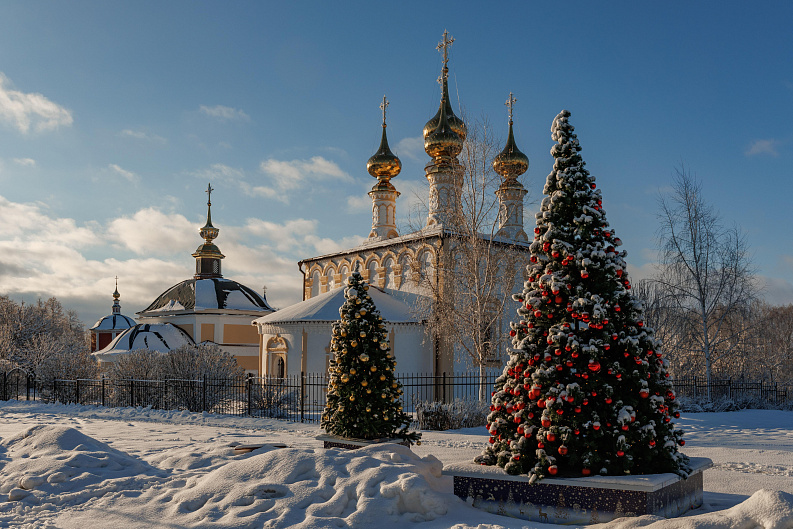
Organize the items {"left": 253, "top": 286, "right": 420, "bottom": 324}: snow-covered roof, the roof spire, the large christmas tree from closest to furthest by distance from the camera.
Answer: the large christmas tree < {"left": 253, "top": 286, "right": 420, "bottom": 324}: snow-covered roof < the roof spire

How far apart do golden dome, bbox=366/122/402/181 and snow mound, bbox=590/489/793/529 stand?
25.7 meters

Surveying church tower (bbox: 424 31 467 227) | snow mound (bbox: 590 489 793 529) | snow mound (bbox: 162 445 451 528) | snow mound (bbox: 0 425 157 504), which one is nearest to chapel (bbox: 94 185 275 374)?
church tower (bbox: 424 31 467 227)

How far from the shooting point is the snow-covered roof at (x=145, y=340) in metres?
32.9

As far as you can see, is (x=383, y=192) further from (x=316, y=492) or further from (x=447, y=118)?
(x=316, y=492)

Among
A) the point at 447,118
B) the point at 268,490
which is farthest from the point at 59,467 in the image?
the point at 447,118

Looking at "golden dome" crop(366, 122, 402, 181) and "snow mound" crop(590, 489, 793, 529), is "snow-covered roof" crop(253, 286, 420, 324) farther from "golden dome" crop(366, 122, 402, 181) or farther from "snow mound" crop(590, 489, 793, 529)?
"snow mound" crop(590, 489, 793, 529)

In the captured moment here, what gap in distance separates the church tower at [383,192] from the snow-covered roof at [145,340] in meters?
11.7

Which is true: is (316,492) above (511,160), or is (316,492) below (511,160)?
below

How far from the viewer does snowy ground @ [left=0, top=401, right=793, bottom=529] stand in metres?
5.91

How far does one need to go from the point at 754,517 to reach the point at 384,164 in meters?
26.0

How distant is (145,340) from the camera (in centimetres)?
3381

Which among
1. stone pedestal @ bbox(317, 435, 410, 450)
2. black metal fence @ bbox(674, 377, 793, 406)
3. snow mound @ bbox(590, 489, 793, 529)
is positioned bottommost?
black metal fence @ bbox(674, 377, 793, 406)

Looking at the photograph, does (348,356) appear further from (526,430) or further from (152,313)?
(152,313)

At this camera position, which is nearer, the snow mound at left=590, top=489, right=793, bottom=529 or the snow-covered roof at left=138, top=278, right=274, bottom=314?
the snow mound at left=590, top=489, right=793, bottom=529
